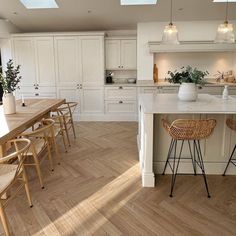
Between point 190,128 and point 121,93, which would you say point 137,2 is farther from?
point 190,128

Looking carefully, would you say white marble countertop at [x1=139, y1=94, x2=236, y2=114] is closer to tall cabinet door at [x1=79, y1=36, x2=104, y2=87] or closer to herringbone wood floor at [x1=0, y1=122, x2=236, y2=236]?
herringbone wood floor at [x1=0, y1=122, x2=236, y2=236]

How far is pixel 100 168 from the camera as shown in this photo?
10.8ft

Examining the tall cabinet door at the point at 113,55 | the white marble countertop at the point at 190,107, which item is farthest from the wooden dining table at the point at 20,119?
the tall cabinet door at the point at 113,55

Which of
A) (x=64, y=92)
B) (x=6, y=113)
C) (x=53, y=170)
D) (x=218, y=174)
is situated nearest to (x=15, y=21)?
(x=64, y=92)

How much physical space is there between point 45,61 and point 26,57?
470 mm

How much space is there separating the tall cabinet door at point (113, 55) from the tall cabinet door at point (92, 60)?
0.26 meters

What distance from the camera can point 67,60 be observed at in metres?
5.79

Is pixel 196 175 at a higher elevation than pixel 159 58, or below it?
below

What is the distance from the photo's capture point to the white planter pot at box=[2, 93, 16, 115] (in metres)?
3.17

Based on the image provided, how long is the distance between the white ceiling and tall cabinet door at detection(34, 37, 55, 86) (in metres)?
0.46

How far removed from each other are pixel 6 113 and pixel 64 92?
2.76 m

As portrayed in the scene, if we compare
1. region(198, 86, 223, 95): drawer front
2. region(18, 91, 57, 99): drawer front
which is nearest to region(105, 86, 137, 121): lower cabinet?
region(18, 91, 57, 99): drawer front

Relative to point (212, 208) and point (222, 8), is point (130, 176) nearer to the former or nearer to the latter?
point (212, 208)

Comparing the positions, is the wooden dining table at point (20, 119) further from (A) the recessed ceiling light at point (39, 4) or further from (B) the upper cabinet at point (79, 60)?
(A) the recessed ceiling light at point (39, 4)
